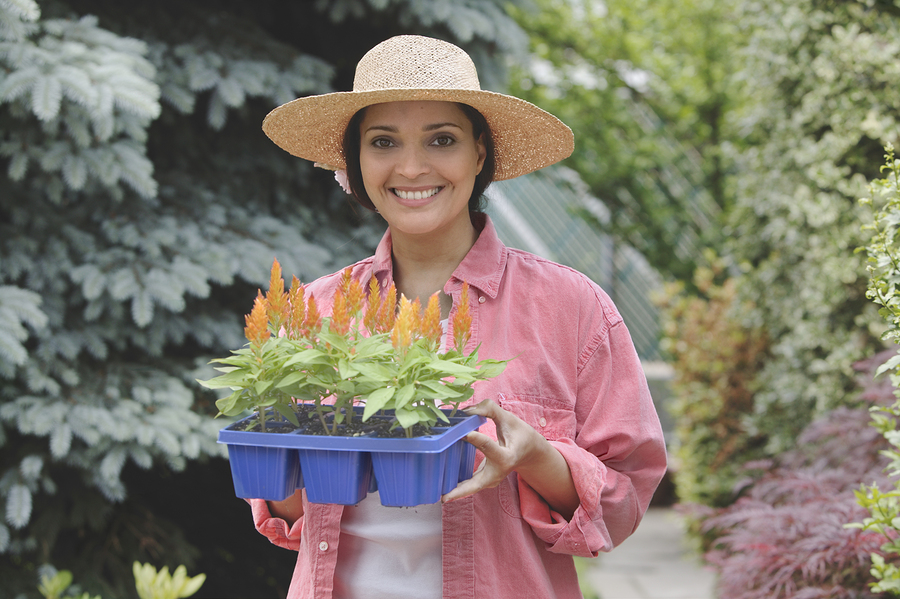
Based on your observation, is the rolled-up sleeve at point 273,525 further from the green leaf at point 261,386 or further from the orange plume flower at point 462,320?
the orange plume flower at point 462,320

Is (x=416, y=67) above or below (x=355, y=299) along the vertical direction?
above

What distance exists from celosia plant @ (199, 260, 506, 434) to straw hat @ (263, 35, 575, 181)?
1.51 feet

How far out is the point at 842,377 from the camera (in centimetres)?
389

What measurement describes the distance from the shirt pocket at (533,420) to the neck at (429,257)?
33 cm

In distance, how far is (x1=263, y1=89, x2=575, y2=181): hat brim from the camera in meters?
1.58

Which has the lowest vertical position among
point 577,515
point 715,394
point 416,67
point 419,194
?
point 715,394

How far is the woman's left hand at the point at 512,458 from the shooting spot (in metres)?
1.28

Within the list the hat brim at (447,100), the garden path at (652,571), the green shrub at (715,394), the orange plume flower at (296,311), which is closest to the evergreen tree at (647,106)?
the green shrub at (715,394)

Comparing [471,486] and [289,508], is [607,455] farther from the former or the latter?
[289,508]

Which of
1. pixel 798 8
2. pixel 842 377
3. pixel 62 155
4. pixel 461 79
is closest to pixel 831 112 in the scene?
pixel 798 8

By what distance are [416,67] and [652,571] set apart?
474 centimetres

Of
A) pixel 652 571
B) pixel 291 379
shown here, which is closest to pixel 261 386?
pixel 291 379

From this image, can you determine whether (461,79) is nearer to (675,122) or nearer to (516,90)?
(516,90)

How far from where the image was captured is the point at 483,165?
184 centimetres
